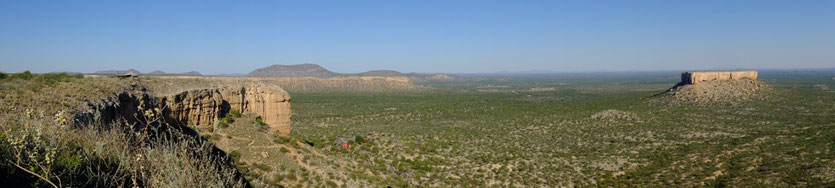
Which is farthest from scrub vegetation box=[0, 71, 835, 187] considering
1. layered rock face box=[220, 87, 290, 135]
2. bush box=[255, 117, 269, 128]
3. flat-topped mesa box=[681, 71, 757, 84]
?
flat-topped mesa box=[681, 71, 757, 84]

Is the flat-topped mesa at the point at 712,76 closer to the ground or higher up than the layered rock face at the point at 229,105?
higher up

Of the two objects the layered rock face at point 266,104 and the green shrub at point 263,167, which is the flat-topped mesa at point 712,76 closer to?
the layered rock face at point 266,104

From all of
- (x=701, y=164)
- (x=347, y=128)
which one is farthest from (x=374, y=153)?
(x=701, y=164)

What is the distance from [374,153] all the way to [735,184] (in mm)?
17552

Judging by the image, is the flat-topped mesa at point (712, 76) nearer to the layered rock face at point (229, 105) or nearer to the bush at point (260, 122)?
the layered rock face at point (229, 105)

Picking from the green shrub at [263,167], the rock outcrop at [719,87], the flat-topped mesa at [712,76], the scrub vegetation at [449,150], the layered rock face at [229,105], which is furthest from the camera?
the flat-topped mesa at [712,76]

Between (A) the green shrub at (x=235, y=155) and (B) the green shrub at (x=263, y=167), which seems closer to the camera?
(B) the green shrub at (x=263, y=167)

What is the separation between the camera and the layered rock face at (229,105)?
57.3ft

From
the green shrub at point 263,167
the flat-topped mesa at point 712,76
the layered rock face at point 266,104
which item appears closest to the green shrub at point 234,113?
the layered rock face at point 266,104

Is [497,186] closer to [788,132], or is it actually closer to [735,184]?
[735,184]

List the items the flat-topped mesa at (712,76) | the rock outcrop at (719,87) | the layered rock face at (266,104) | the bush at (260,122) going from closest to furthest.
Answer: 1. the bush at (260,122)
2. the layered rock face at (266,104)
3. the rock outcrop at (719,87)
4. the flat-topped mesa at (712,76)

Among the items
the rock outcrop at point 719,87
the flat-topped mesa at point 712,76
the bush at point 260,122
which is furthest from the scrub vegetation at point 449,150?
the flat-topped mesa at point 712,76

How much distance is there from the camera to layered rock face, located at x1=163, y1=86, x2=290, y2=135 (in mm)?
17462

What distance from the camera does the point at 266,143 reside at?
17906 millimetres
